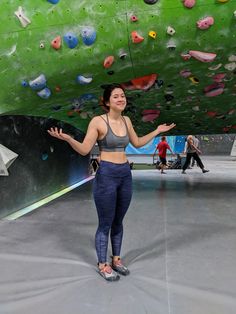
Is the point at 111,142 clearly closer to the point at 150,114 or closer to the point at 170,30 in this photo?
the point at 170,30

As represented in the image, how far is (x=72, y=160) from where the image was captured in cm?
953

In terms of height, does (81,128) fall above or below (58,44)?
below

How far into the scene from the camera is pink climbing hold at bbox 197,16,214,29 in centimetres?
449

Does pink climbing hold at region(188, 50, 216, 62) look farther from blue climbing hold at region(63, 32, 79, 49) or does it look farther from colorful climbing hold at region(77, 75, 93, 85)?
blue climbing hold at region(63, 32, 79, 49)

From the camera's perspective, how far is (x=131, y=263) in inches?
135

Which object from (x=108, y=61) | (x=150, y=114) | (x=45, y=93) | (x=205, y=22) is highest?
(x=205, y=22)

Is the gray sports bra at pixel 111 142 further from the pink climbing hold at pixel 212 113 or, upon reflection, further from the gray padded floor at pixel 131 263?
the pink climbing hold at pixel 212 113

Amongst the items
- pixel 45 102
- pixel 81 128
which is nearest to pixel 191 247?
pixel 45 102

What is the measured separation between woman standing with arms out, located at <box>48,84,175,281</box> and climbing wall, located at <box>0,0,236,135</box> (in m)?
1.82

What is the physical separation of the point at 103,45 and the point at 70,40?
17.6 inches

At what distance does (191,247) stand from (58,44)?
3.08 metres

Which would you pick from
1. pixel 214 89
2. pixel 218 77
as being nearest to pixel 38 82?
pixel 218 77

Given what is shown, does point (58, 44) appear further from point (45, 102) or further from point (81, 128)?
point (81, 128)

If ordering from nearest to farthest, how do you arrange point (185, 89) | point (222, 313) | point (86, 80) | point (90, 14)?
point (222, 313) → point (90, 14) → point (86, 80) → point (185, 89)
